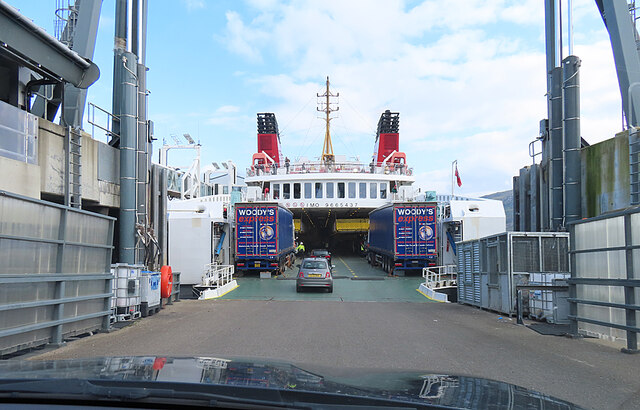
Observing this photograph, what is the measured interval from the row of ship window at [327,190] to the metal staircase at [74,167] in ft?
88.0

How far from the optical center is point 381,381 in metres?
2.85

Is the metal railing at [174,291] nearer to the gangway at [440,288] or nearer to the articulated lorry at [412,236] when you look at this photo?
the gangway at [440,288]

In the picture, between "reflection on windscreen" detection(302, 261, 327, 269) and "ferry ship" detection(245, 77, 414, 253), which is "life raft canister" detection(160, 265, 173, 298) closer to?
"reflection on windscreen" detection(302, 261, 327, 269)

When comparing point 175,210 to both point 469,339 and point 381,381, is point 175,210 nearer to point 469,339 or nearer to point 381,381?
point 469,339

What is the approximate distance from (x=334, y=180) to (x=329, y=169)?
203 cm

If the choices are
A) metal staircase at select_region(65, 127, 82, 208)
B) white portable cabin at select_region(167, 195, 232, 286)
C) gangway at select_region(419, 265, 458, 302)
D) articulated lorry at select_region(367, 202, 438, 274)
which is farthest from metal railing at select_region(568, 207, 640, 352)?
white portable cabin at select_region(167, 195, 232, 286)

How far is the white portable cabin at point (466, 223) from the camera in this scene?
2606 centimetres

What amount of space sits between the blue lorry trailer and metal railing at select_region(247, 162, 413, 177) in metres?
15.1

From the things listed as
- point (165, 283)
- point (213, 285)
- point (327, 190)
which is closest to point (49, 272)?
point (165, 283)

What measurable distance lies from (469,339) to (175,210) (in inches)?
740

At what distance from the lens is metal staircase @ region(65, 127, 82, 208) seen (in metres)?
11.4

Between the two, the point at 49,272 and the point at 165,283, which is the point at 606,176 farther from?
the point at 49,272

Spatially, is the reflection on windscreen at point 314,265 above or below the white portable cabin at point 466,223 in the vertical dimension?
below

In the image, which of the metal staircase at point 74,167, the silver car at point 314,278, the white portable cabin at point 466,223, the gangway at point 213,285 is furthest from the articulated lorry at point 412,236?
the metal staircase at point 74,167
